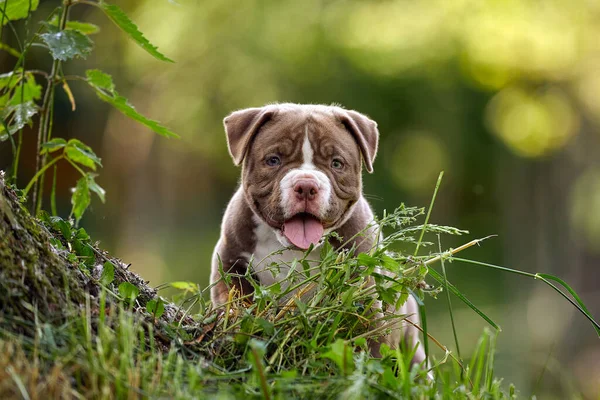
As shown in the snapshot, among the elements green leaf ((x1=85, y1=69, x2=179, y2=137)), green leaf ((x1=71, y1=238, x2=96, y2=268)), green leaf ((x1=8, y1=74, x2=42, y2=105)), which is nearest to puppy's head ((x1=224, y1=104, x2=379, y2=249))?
green leaf ((x1=85, y1=69, x2=179, y2=137))

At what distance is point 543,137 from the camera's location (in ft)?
51.0

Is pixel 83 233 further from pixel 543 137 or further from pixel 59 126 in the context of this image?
pixel 59 126

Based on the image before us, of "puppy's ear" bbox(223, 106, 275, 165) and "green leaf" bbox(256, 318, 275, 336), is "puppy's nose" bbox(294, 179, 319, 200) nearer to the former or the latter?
"puppy's ear" bbox(223, 106, 275, 165)

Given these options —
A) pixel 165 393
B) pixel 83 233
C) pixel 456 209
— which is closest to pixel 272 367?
pixel 165 393

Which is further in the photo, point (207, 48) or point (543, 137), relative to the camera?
point (207, 48)

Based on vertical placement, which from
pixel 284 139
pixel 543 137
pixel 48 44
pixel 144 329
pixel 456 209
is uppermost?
pixel 48 44

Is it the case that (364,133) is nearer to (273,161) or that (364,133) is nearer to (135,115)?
(273,161)

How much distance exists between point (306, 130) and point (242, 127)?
0.37 meters

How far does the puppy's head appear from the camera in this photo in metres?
4.14

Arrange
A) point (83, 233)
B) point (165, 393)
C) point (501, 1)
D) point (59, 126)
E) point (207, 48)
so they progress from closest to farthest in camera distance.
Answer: point (165, 393) → point (83, 233) → point (501, 1) → point (207, 48) → point (59, 126)

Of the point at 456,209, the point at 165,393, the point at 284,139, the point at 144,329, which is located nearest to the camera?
the point at 165,393

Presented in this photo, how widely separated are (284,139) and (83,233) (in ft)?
4.41

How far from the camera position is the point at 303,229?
4.19 m

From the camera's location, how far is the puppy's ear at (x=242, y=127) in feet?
14.6
